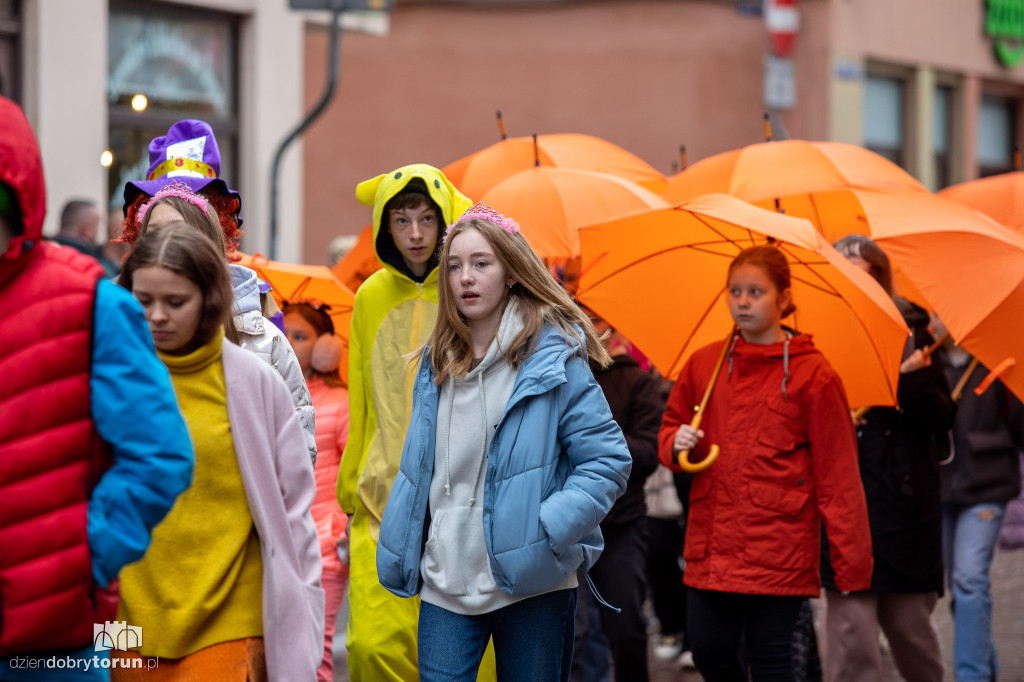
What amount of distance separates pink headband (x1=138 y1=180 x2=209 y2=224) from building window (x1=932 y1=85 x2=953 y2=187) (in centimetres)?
1948

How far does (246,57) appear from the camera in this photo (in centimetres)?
1315

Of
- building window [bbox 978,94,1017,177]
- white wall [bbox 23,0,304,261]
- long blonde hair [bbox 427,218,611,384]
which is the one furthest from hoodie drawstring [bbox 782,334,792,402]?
building window [bbox 978,94,1017,177]

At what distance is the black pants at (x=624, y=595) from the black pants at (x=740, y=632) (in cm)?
86

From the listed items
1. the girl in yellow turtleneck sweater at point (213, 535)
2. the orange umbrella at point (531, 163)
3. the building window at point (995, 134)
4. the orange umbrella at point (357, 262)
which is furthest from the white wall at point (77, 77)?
the building window at point (995, 134)

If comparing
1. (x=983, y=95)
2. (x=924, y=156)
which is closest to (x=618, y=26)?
(x=924, y=156)

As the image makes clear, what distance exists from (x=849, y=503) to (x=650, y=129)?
51.5 feet

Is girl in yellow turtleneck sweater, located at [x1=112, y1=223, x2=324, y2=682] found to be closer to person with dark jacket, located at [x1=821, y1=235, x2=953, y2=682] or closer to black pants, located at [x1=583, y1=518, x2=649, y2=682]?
black pants, located at [x1=583, y1=518, x2=649, y2=682]

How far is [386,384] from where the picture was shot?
5414 millimetres

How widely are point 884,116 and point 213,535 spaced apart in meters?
19.5

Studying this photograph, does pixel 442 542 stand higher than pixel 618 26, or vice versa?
pixel 618 26

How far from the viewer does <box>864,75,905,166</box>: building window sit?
70.1ft

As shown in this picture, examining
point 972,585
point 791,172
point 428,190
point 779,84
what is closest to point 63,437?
point 428,190

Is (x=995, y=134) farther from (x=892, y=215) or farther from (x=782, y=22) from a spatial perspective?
(x=892, y=215)

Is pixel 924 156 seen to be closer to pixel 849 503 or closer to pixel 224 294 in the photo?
pixel 849 503
